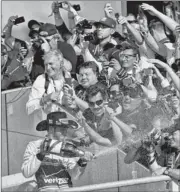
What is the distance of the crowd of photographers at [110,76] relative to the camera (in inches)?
133

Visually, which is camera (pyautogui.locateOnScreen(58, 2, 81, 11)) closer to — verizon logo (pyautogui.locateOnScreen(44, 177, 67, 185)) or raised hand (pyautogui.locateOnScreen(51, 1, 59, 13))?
raised hand (pyautogui.locateOnScreen(51, 1, 59, 13))

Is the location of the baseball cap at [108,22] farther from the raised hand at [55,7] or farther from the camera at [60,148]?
the camera at [60,148]

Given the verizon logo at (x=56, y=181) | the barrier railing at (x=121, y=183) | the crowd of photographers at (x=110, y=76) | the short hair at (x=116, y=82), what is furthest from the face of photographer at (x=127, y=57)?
the verizon logo at (x=56, y=181)

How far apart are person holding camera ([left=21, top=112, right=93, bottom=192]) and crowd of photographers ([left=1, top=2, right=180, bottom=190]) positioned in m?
0.09

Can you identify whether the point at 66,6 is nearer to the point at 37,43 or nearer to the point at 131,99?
the point at 37,43

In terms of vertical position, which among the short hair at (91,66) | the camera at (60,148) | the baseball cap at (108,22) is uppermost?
the baseball cap at (108,22)

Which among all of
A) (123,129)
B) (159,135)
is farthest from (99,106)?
(159,135)

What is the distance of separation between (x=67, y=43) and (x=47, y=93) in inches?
13.5

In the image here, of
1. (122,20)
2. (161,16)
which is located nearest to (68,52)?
(122,20)

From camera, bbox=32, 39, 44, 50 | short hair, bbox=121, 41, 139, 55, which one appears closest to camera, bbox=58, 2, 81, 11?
camera, bbox=32, 39, 44, 50

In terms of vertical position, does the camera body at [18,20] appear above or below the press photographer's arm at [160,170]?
above

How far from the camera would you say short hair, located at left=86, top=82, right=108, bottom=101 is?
11.3ft

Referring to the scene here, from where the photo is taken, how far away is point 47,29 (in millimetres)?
3414

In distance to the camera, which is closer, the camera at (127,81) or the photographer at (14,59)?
the photographer at (14,59)
